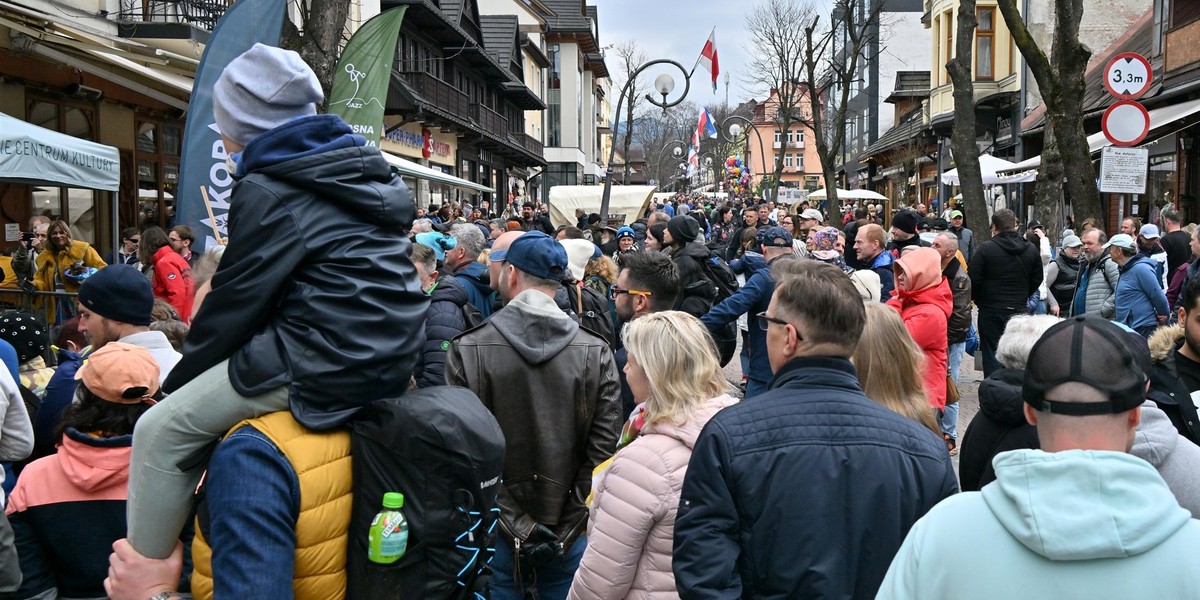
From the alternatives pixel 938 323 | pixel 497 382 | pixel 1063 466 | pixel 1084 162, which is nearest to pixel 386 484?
pixel 1063 466

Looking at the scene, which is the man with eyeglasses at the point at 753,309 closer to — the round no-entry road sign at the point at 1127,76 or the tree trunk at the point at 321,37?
the tree trunk at the point at 321,37

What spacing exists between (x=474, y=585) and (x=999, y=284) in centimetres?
882

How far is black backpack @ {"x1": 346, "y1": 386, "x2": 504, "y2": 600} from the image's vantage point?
220cm

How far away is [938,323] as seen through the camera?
6.83 m

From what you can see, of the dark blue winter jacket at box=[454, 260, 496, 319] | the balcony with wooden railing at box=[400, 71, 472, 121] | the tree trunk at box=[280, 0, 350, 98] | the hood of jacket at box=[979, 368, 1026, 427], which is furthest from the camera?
the balcony with wooden railing at box=[400, 71, 472, 121]

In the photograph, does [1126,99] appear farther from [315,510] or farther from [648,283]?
[315,510]

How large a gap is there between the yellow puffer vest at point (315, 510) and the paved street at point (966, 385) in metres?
7.29

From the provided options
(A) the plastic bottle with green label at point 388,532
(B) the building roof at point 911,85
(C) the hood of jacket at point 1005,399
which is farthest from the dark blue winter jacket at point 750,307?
(B) the building roof at point 911,85

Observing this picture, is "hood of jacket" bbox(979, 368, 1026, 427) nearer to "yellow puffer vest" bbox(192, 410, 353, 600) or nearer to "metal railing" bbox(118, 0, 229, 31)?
"yellow puffer vest" bbox(192, 410, 353, 600)

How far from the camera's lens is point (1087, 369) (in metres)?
1.94

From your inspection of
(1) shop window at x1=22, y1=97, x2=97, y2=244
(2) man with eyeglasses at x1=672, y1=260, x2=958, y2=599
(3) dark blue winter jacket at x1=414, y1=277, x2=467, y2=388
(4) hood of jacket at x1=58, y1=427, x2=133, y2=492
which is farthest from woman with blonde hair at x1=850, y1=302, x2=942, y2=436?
(1) shop window at x1=22, y1=97, x2=97, y2=244

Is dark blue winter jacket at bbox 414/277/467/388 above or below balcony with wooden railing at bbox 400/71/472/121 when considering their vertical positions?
below

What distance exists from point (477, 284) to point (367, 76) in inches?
207

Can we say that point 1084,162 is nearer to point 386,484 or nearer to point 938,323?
point 938,323
